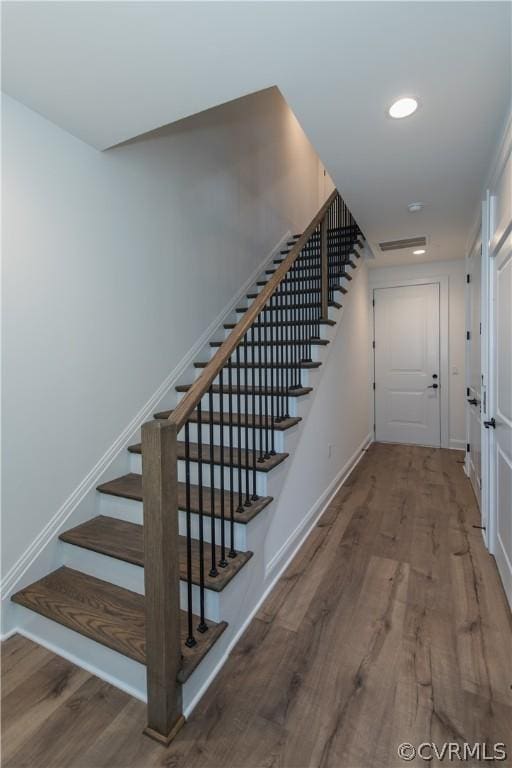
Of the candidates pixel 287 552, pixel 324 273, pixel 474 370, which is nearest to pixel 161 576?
pixel 287 552

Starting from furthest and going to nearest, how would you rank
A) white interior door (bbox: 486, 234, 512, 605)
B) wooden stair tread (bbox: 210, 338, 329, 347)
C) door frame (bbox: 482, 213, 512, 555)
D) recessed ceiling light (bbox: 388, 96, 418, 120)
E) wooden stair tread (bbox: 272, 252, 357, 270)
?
wooden stair tread (bbox: 272, 252, 357, 270)
wooden stair tread (bbox: 210, 338, 329, 347)
door frame (bbox: 482, 213, 512, 555)
white interior door (bbox: 486, 234, 512, 605)
recessed ceiling light (bbox: 388, 96, 418, 120)

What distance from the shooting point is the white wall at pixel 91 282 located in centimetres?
177

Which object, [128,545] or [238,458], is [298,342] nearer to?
[238,458]

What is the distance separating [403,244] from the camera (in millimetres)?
4004

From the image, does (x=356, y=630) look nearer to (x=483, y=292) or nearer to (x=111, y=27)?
(x=483, y=292)

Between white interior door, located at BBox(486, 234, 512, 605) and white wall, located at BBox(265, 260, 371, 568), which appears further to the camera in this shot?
white wall, located at BBox(265, 260, 371, 568)

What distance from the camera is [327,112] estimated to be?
1830 millimetres

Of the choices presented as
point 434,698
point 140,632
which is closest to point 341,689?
point 434,698

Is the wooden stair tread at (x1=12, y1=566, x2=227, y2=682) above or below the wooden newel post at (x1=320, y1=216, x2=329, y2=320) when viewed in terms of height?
below

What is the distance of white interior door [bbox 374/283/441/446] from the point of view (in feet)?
15.8

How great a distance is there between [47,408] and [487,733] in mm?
2259

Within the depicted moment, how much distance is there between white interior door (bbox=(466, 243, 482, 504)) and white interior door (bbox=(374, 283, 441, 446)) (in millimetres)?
1088

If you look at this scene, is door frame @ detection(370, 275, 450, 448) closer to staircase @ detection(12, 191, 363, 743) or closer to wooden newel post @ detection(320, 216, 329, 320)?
wooden newel post @ detection(320, 216, 329, 320)

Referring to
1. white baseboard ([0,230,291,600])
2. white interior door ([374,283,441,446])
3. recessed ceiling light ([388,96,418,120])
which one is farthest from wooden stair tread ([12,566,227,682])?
white interior door ([374,283,441,446])
